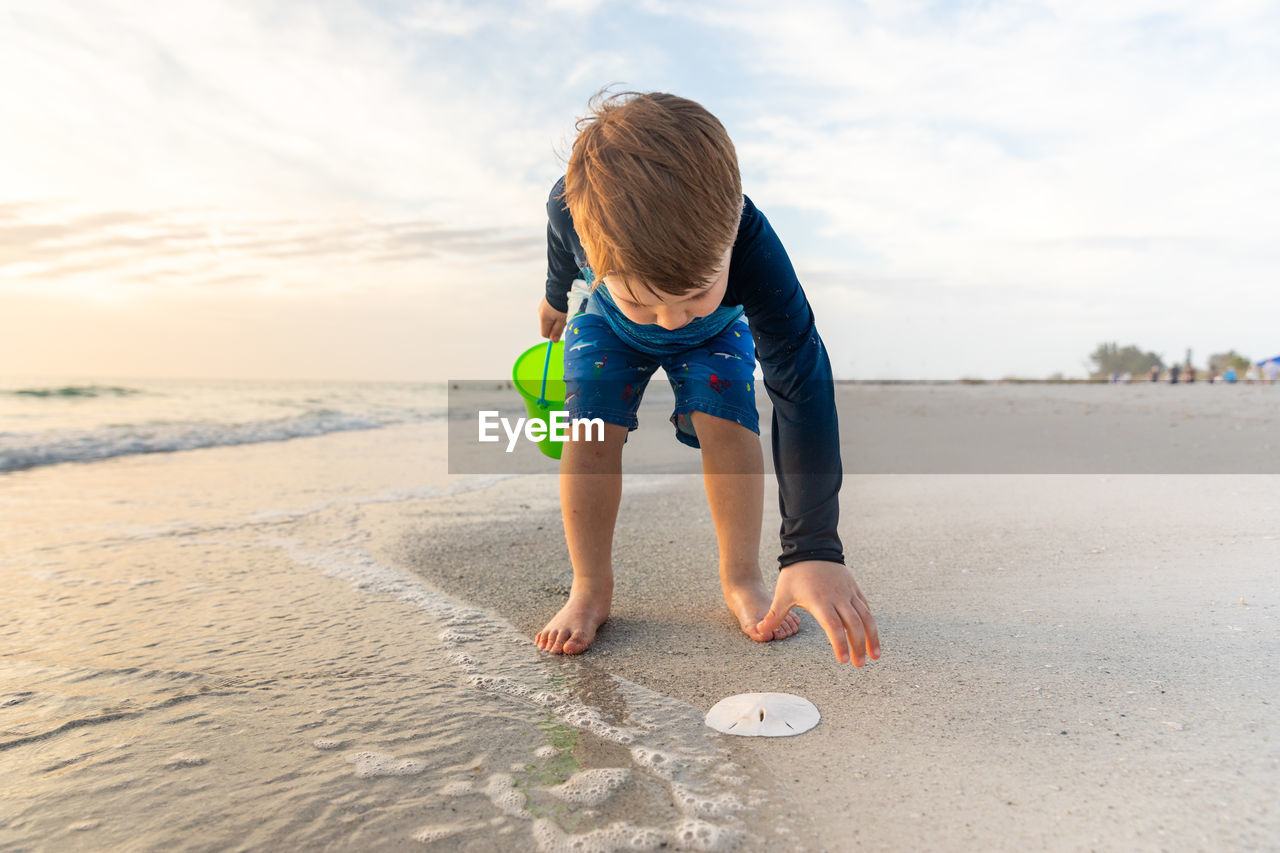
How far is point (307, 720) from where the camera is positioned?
1.23 m

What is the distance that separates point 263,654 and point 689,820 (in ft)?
3.32

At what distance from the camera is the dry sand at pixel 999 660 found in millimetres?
944

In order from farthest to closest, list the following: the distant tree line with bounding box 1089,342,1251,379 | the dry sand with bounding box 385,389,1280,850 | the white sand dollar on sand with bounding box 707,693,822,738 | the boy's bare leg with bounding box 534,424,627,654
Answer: the distant tree line with bounding box 1089,342,1251,379
the boy's bare leg with bounding box 534,424,627,654
the white sand dollar on sand with bounding box 707,693,822,738
the dry sand with bounding box 385,389,1280,850

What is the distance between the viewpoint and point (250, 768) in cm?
108

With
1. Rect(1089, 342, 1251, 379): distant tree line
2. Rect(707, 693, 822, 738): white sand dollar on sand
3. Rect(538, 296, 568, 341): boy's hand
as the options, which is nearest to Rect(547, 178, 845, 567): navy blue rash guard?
Rect(707, 693, 822, 738): white sand dollar on sand

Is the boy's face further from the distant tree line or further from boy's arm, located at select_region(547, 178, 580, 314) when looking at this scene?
the distant tree line

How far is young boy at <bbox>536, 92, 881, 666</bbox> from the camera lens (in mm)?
1254

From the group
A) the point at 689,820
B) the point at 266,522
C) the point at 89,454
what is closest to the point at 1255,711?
the point at 689,820

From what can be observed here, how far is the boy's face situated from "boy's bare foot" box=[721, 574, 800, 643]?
63 cm

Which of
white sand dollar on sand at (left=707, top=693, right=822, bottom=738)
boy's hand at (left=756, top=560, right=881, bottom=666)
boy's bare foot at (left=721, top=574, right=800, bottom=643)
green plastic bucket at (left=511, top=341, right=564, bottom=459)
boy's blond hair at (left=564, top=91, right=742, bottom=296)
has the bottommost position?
white sand dollar on sand at (left=707, top=693, right=822, bottom=738)

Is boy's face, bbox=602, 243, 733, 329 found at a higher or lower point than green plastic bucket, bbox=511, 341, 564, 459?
higher

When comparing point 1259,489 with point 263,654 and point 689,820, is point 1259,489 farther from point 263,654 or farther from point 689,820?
point 263,654

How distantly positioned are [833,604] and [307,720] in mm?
886

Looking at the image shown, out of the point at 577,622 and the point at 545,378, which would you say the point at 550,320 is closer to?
the point at 545,378
